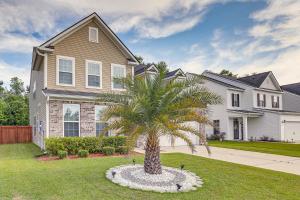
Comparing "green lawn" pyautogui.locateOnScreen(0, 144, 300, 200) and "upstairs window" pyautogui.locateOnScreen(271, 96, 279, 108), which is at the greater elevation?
"upstairs window" pyautogui.locateOnScreen(271, 96, 279, 108)

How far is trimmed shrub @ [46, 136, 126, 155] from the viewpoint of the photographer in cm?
1197

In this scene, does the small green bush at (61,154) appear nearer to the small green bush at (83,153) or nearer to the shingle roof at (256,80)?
the small green bush at (83,153)

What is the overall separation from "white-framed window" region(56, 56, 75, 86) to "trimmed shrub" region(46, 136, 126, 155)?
12.1 ft

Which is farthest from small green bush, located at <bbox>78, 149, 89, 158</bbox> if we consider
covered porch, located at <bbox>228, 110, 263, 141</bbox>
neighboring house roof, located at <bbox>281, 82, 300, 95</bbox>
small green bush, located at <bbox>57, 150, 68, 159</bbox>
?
neighboring house roof, located at <bbox>281, 82, 300, 95</bbox>

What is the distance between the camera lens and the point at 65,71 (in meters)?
14.3

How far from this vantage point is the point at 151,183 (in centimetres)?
702

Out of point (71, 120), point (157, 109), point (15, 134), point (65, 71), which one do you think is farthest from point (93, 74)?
point (15, 134)

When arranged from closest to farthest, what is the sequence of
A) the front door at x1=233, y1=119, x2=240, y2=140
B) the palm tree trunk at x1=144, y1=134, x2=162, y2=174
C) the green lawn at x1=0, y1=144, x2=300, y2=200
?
1. the green lawn at x1=0, y1=144, x2=300, y2=200
2. the palm tree trunk at x1=144, y1=134, x2=162, y2=174
3. the front door at x1=233, y1=119, x2=240, y2=140

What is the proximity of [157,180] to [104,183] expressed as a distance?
5.44 ft

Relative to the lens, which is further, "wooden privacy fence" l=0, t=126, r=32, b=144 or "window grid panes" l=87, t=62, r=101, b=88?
"wooden privacy fence" l=0, t=126, r=32, b=144

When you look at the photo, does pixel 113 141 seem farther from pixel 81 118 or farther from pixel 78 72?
pixel 78 72

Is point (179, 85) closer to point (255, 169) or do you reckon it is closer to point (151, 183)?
point (151, 183)

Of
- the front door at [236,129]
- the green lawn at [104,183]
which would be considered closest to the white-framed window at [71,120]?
the green lawn at [104,183]

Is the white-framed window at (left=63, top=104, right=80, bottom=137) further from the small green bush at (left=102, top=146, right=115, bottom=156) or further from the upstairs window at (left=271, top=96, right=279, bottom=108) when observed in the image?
the upstairs window at (left=271, top=96, right=279, bottom=108)
